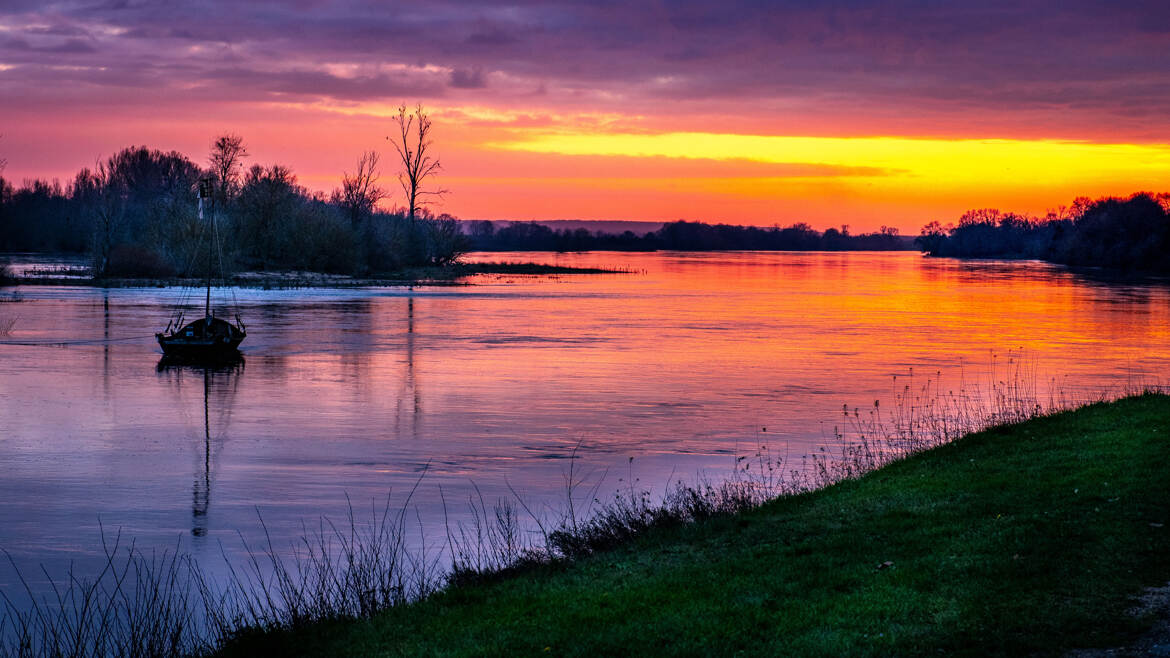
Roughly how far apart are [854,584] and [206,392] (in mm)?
23739

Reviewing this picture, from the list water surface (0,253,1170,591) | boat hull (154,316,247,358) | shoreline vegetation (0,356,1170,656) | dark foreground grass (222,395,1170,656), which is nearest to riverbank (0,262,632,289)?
water surface (0,253,1170,591)

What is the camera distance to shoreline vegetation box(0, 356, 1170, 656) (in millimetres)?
8539

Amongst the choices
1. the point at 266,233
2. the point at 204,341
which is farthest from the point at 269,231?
the point at 204,341

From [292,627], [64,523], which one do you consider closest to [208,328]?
[64,523]

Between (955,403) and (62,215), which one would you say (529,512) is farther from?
(62,215)

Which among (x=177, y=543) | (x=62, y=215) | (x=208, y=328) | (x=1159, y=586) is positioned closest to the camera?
(x=1159, y=586)

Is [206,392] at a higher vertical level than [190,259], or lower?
lower

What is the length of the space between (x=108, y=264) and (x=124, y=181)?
86.1 m

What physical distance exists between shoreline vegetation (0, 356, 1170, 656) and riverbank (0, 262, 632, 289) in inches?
2879

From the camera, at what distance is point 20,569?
13117 mm

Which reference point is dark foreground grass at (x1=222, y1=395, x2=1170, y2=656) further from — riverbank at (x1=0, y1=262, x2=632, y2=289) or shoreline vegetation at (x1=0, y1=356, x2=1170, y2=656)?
riverbank at (x1=0, y1=262, x2=632, y2=289)

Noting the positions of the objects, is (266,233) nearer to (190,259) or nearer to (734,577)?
(190,259)

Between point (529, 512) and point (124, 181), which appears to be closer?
point (529, 512)

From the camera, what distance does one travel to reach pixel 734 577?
10008 millimetres
